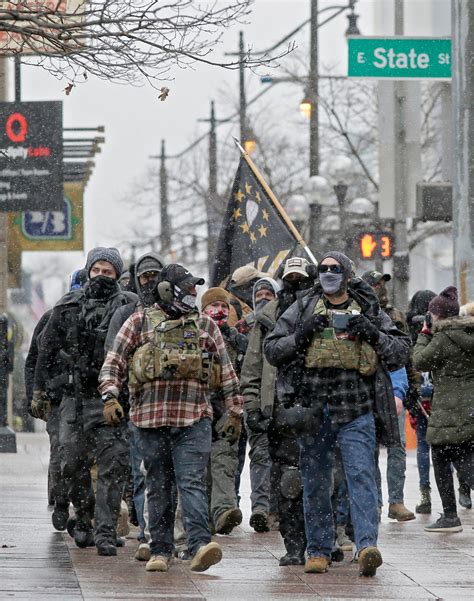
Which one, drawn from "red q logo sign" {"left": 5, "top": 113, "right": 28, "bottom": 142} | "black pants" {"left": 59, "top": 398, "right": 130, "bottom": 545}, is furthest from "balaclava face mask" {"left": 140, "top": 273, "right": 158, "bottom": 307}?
"red q logo sign" {"left": 5, "top": 113, "right": 28, "bottom": 142}

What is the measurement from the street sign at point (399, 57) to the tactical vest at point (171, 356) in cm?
931

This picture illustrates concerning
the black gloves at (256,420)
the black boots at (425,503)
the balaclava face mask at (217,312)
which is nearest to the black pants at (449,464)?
the black boots at (425,503)

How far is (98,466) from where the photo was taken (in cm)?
1051

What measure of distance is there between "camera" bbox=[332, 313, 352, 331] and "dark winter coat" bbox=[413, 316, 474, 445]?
267cm

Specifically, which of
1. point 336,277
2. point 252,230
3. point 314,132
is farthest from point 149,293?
point 314,132

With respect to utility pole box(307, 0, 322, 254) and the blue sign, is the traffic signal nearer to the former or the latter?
utility pole box(307, 0, 322, 254)

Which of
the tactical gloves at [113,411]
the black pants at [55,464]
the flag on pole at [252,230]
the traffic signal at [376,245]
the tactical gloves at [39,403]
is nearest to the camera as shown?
the tactical gloves at [113,411]

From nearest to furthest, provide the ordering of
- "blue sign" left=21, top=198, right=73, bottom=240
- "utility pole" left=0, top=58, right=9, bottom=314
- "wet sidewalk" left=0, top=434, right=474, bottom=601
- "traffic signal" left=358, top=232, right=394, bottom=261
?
1. "wet sidewalk" left=0, top=434, right=474, bottom=601
2. "traffic signal" left=358, top=232, right=394, bottom=261
3. "utility pole" left=0, top=58, right=9, bottom=314
4. "blue sign" left=21, top=198, right=73, bottom=240

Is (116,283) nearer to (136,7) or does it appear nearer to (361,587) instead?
(136,7)

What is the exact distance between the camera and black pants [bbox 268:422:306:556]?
32.8ft

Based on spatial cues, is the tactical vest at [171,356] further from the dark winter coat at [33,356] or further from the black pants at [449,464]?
the black pants at [449,464]

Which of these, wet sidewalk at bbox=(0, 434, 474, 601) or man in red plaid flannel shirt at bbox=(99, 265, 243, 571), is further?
man in red plaid flannel shirt at bbox=(99, 265, 243, 571)

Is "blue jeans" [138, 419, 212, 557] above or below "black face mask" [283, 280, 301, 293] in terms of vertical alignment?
below

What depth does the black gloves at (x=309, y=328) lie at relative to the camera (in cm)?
945
